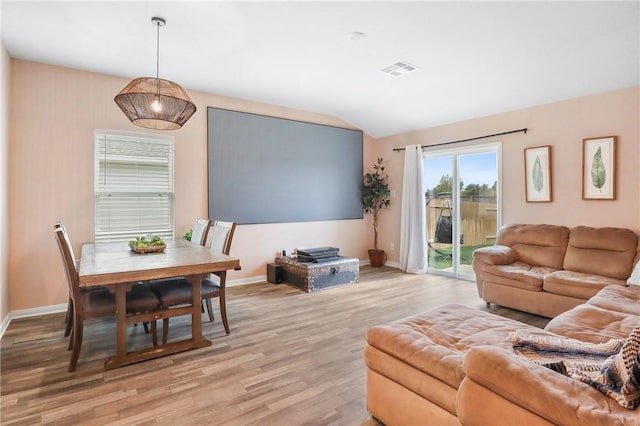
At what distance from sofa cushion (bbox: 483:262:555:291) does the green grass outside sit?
1.23 m

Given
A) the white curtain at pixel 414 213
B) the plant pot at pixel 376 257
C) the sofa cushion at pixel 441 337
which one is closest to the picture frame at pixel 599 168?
the white curtain at pixel 414 213

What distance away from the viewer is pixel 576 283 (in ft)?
10.6

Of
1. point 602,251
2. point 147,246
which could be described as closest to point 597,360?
point 602,251

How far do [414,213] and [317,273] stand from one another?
215 centimetres

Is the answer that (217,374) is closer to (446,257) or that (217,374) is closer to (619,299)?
(619,299)

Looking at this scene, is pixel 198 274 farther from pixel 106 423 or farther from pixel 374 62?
pixel 374 62

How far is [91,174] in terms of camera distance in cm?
394

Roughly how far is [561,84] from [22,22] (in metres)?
5.48

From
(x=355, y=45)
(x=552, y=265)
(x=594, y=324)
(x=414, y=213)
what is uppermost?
(x=355, y=45)

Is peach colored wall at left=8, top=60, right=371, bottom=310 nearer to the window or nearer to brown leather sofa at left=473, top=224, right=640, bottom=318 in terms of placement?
the window

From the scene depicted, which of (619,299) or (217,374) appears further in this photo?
(619,299)

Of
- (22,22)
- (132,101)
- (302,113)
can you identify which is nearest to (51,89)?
(22,22)

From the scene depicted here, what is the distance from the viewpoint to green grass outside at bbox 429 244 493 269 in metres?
5.34

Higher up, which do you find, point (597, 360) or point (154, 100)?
point (154, 100)
